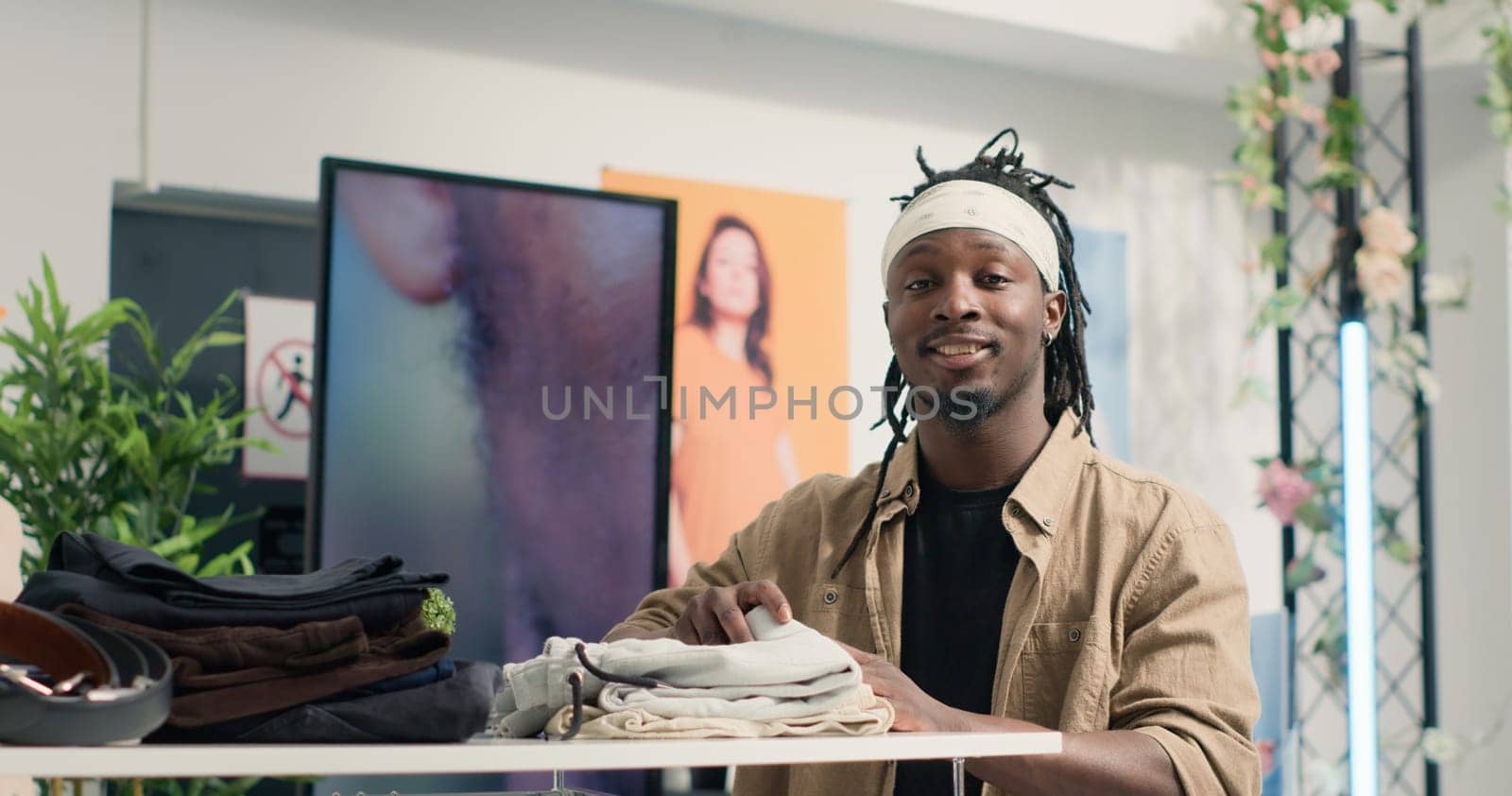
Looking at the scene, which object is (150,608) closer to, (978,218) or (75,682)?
(75,682)

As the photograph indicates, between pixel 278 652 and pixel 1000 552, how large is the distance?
1085 mm

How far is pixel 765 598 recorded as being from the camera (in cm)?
143

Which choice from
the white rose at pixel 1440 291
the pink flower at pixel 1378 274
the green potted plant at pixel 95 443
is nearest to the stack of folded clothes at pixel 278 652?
the green potted plant at pixel 95 443

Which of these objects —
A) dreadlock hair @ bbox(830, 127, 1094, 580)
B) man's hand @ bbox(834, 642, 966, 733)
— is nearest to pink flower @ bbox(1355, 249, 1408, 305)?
dreadlock hair @ bbox(830, 127, 1094, 580)

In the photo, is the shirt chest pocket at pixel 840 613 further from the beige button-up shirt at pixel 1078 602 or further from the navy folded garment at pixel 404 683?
the navy folded garment at pixel 404 683

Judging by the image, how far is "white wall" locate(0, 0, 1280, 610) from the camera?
317cm

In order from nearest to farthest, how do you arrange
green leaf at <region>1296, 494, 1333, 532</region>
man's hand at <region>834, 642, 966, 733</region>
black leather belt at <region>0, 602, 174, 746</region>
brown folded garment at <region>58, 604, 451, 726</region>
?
black leather belt at <region>0, 602, 174, 746</region>
brown folded garment at <region>58, 604, 451, 726</region>
man's hand at <region>834, 642, 966, 733</region>
green leaf at <region>1296, 494, 1333, 532</region>

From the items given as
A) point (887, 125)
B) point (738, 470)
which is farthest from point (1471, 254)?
point (738, 470)

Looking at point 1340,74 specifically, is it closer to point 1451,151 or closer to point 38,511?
point 1451,151

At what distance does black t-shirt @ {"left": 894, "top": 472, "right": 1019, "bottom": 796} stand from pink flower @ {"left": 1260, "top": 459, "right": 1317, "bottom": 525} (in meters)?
2.39

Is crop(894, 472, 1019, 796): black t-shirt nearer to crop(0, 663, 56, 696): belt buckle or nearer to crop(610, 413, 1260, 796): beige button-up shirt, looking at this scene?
crop(610, 413, 1260, 796): beige button-up shirt

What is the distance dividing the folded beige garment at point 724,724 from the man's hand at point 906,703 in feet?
0.12

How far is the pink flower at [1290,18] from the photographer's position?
4055 millimetres

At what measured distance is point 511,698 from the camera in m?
1.37
